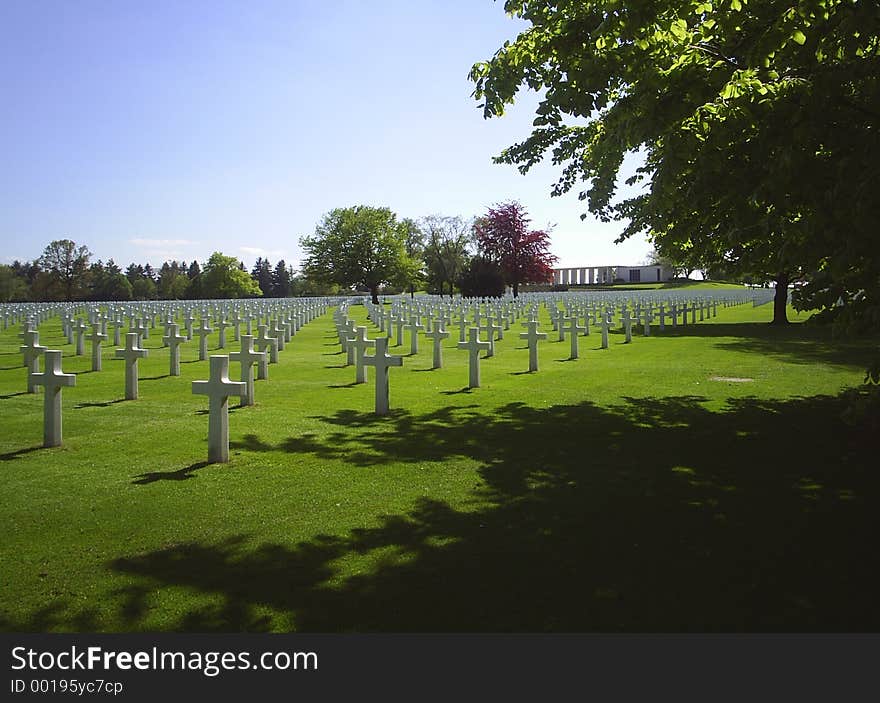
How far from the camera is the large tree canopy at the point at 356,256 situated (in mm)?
64188

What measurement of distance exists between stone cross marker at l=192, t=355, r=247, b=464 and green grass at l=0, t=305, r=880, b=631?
0.20m

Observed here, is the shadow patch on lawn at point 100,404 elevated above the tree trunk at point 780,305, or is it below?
below

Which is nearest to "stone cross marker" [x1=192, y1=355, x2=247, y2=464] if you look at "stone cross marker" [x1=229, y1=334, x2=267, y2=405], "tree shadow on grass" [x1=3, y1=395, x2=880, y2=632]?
"tree shadow on grass" [x1=3, y1=395, x2=880, y2=632]

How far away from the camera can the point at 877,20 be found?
4703 millimetres

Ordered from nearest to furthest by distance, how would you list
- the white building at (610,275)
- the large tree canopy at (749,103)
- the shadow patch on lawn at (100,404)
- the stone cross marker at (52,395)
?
the large tree canopy at (749,103)
the stone cross marker at (52,395)
the shadow patch on lawn at (100,404)
the white building at (610,275)

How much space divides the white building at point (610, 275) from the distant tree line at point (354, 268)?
98.6 ft

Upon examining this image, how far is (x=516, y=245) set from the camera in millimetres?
60656

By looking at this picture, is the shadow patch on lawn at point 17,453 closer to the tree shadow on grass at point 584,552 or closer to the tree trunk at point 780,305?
the tree shadow on grass at point 584,552

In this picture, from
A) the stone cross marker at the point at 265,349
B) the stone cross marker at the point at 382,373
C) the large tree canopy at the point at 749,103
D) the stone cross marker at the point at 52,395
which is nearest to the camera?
the large tree canopy at the point at 749,103

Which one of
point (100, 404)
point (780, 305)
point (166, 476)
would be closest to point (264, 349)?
point (100, 404)

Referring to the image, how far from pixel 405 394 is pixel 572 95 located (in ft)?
19.2

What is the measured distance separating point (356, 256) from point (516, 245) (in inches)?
601

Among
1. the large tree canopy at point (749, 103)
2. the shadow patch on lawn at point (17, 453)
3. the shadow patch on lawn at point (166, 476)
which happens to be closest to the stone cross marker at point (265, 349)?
the shadow patch on lawn at point (17, 453)

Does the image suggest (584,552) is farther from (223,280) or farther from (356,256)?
(223,280)
